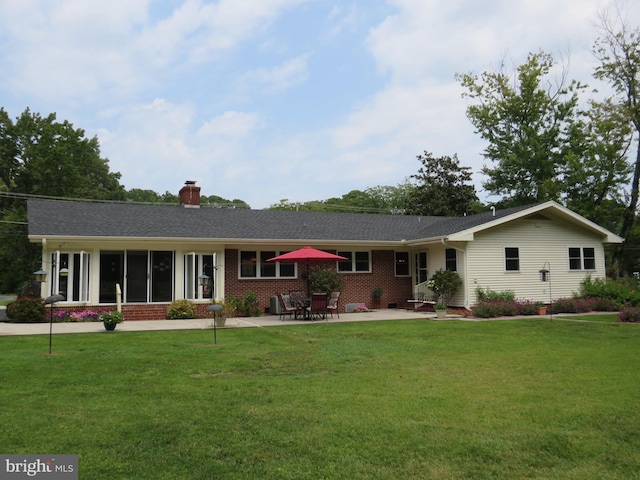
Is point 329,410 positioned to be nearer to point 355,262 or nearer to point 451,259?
point 451,259

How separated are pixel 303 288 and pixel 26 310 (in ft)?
30.3

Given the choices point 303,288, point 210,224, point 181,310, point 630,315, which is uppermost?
point 210,224

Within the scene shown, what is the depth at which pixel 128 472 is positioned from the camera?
144 inches

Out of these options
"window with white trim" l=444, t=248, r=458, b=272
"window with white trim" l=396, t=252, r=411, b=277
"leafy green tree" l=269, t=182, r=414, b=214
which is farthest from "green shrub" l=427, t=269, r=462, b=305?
"leafy green tree" l=269, t=182, r=414, b=214

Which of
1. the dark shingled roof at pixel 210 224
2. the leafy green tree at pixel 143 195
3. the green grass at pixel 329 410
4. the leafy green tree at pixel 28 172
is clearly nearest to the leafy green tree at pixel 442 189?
the dark shingled roof at pixel 210 224

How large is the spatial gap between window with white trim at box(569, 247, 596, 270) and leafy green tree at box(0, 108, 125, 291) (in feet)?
113

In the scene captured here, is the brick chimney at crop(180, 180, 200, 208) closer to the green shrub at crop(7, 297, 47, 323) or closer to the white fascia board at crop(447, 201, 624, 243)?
the green shrub at crop(7, 297, 47, 323)

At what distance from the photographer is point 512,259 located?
62.7 feet

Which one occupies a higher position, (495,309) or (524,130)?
(524,130)

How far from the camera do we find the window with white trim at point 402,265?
68.8 ft

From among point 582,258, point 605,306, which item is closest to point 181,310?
point 605,306

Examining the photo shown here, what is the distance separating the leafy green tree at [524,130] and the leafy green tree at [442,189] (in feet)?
13.2

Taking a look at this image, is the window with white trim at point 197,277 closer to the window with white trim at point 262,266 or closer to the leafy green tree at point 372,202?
the window with white trim at point 262,266

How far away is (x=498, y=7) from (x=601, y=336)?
9319 mm
